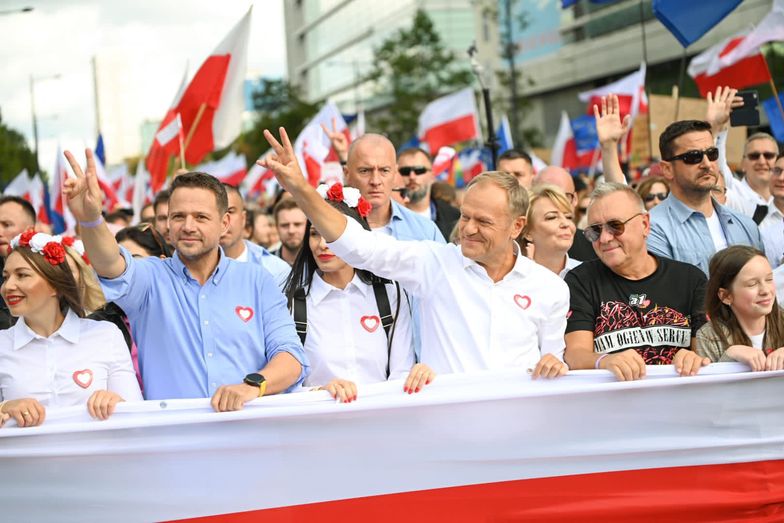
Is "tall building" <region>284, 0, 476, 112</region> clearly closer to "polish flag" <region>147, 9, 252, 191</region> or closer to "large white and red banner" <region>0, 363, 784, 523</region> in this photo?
"polish flag" <region>147, 9, 252, 191</region>

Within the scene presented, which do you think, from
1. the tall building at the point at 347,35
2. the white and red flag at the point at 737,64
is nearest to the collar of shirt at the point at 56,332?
the white and red flag at the point at 737,64

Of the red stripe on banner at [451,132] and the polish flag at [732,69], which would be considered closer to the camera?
the polish flag at [732,69]

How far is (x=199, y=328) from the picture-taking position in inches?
173

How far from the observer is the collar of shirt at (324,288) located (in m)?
4.83

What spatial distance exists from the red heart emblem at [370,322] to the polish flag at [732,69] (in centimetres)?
765

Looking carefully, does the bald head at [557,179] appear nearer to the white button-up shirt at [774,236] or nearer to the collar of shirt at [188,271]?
the white button-up shirt at [774,236]

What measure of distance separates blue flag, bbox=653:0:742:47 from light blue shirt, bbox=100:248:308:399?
17.4 feet

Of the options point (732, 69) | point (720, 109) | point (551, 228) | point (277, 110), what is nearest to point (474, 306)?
point (551, 228)

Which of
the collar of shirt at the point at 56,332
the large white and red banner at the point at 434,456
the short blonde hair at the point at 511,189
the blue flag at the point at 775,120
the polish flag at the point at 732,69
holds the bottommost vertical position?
the large white and red banner at the point at 434,456

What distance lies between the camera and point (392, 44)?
39.9 meters

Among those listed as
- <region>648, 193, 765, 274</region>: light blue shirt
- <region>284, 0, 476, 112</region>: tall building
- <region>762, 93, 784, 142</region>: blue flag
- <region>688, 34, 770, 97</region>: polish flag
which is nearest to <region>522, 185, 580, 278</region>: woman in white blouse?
<region>648, 193, 765, 274</region>: light blue shirt

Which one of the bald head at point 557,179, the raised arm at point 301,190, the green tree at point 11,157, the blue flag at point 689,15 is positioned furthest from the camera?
the green tree at point 11,157

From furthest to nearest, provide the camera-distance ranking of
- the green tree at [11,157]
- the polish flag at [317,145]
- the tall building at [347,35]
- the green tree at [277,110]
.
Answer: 1. the tall building at [347,35]
2. the green tree at [277,110]
3. the green tree at [11,157]
4. the polish flag at [317,145]

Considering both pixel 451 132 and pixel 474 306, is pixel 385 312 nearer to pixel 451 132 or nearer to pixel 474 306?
pixel 474 306
